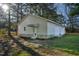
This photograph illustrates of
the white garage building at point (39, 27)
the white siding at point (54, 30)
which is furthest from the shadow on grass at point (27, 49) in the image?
the white siding at point (54, 30)

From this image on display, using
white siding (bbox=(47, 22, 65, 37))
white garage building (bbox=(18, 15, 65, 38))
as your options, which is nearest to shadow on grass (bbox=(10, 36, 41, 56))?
white garage building (bbox=(18, 15, 65, 38))

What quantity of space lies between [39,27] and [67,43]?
1.14ft

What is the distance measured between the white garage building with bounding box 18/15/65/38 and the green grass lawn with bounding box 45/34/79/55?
7 cm

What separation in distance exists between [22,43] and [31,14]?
33cm

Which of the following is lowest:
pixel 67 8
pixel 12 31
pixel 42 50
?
pixel 42 50

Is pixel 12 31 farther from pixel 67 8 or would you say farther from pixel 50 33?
pixel 67 8

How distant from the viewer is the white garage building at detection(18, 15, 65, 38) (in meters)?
3.25

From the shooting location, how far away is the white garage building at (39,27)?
3.25m

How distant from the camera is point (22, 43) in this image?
10.7ft

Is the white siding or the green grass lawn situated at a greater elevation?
the white siding

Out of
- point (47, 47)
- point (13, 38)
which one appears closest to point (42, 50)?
point (47, 47)

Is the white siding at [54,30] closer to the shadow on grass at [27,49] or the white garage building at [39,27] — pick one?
the white garage building at [39,27]

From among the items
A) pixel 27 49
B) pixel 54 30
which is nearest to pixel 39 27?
pixel 54 30

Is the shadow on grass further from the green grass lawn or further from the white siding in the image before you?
the white siding
